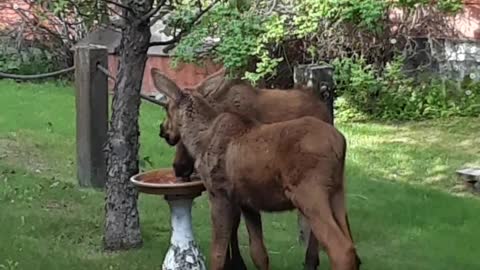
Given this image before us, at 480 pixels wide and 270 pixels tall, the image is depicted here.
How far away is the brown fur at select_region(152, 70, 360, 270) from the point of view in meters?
5.57

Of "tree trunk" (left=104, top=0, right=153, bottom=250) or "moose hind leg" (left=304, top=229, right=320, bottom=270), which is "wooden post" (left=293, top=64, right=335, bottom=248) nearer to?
"moose hind leg" (left=304, top=229, right=320, bottom=270)

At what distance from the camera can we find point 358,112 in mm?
15688

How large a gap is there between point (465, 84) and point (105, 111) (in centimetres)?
769

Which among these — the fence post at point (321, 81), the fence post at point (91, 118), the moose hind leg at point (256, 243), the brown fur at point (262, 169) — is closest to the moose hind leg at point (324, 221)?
the brown fur at point (262, 169)

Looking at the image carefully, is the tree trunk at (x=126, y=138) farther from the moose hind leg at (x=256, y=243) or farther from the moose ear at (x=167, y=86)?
the moose hind leg at (x=256, y=243)

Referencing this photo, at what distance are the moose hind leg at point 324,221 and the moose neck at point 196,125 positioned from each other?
90cm

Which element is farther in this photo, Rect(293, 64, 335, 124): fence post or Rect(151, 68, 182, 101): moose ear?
Rect(293, 64, 335, 124): fence post

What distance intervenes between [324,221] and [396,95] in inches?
405

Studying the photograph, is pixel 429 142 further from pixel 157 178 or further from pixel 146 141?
pixel 157 178

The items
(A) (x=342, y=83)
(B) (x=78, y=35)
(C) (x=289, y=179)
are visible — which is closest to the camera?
(C) (x=289, y=179)

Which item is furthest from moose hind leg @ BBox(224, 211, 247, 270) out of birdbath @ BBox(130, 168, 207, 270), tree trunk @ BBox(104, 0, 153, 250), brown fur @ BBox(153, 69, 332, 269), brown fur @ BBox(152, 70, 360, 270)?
tree trunk @ BBox(104, 0, 153, 250)

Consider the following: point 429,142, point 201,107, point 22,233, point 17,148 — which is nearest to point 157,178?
point 201,107

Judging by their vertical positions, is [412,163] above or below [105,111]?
below

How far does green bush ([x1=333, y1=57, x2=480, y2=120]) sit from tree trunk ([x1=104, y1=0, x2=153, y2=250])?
8.28m
